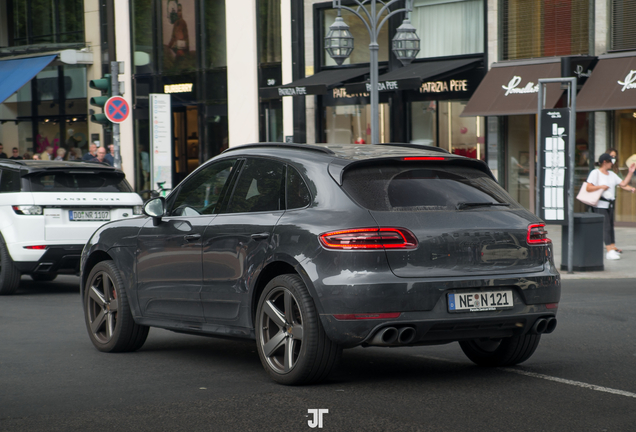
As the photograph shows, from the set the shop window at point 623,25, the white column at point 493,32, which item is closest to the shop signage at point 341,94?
the white column at point 493,32

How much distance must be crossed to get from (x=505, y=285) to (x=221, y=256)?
74.7 inches

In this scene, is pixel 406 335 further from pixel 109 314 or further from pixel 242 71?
pixel 242 71

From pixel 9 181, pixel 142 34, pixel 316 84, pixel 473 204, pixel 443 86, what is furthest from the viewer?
pixel 142 34

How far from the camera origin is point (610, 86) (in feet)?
66.4

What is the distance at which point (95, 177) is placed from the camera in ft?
40.3

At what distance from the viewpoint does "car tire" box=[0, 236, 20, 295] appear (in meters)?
11.8

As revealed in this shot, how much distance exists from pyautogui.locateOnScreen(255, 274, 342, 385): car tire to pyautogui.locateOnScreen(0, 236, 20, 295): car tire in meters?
6.62

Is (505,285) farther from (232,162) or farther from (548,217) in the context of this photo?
(548,217)

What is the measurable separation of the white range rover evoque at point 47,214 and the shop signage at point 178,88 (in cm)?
1906

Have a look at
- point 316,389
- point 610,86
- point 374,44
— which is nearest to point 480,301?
point 316,389

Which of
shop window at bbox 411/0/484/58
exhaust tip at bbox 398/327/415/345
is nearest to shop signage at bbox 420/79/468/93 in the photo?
shop window at bbox 411/0/484/58

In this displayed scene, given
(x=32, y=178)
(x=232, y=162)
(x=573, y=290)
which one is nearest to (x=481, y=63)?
(x=573, y=290)

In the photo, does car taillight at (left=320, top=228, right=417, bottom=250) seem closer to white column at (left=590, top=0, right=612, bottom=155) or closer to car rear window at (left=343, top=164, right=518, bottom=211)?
car rear window at (left=343, top=164, right=518, bottom=211)

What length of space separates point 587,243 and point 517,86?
28.6 ft
